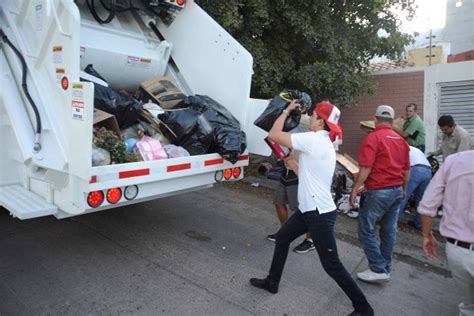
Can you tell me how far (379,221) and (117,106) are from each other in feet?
7.87

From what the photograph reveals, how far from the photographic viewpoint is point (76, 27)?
7.79ft

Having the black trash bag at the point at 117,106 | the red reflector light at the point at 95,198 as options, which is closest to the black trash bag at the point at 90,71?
the black trash bag at the point at 117,106

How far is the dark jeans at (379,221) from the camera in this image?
3205 millimetres

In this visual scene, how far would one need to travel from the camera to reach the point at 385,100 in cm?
820

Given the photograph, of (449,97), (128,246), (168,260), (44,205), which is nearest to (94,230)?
(128,246)

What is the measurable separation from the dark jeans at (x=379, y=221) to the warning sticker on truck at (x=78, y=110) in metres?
2.32

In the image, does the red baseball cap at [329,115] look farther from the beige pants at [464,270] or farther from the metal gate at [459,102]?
the metal gate at [459,102]

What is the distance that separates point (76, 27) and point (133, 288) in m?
1.89

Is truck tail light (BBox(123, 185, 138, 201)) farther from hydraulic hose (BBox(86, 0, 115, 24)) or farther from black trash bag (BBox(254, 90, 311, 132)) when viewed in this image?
hydraulic hose (BBox(86, 0, 115, 24))

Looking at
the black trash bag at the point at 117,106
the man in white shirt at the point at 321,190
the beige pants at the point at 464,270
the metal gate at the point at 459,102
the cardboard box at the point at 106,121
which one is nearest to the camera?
the beige pants at the point at 464,270

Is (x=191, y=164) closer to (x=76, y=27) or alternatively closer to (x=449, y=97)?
(x=76, y=27)

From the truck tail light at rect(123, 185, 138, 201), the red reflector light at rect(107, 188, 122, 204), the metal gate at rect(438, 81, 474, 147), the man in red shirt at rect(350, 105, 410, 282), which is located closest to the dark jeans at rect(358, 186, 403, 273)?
the man in red shirt at rect(350, 105, 410, 282)

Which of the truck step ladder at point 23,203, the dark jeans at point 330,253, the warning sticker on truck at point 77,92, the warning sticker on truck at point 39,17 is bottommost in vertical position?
the dark jeans at point 330,253

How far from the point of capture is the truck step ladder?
2.51m
